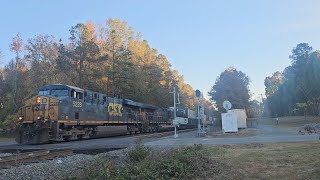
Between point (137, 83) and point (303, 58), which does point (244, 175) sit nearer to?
point (137, 83)

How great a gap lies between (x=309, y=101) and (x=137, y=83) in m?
32.8

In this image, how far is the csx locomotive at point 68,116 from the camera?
23.1 metres

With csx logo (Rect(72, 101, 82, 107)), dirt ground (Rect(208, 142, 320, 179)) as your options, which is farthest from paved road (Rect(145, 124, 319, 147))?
csx logo (Rect(72, 101, 82, 107))

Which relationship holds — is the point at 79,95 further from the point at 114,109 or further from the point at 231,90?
the point at 231,90

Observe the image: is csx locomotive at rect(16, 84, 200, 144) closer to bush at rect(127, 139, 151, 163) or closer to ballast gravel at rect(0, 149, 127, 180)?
ballast gravel at rect(0, 149, 127, 180)

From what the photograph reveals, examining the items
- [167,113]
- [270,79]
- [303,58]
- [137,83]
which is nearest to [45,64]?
Answer: [137,83]

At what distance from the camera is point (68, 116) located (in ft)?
80.7

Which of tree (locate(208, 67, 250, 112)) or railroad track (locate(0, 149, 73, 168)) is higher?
tree (locate(208, 67, 250, 112))

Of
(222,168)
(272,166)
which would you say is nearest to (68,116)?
(222,168)

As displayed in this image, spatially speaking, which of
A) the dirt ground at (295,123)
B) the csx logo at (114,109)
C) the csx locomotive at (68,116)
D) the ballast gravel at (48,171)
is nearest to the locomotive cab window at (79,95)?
the csx locomotive at (68,116)

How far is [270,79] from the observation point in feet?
454

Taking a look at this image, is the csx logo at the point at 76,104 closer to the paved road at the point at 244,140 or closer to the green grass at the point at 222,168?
the paved road at the point at 244,140

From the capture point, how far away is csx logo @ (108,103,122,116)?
105 ft

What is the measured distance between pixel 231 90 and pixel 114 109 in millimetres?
26976
